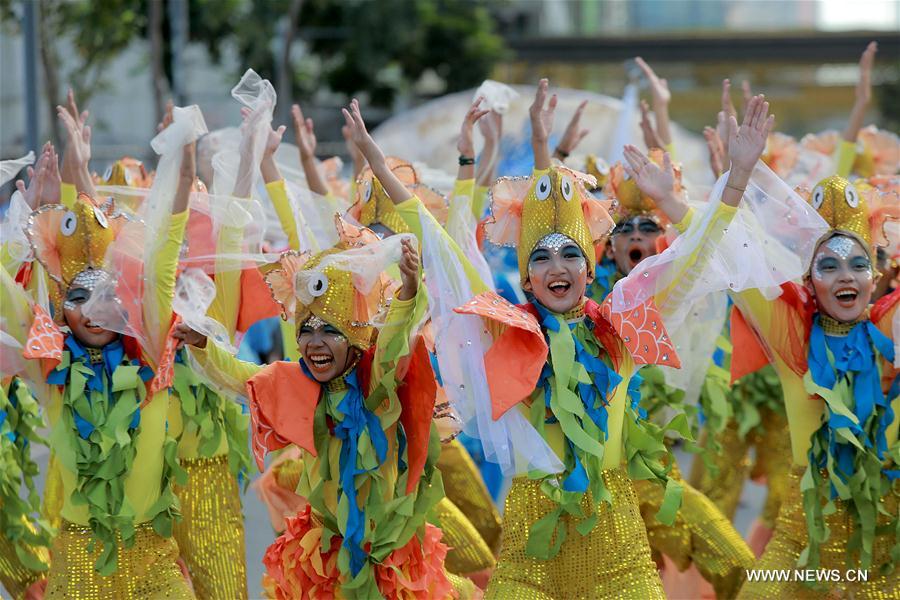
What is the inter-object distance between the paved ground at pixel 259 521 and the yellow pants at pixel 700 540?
73.9 inches

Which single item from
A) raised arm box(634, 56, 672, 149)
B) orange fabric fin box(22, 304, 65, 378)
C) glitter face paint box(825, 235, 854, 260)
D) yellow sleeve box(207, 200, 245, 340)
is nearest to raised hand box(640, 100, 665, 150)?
raised arm box(634, 56, 672, 149)

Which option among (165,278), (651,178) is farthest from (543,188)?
(165,278)

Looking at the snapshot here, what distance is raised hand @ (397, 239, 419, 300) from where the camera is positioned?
151 inches

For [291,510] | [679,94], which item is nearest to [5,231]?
[291,510]

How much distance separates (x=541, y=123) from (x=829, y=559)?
69.7 inches

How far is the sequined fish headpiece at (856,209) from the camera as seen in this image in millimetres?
4590

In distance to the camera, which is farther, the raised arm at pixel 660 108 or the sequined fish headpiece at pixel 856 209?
the raised arm at pixel 660 108

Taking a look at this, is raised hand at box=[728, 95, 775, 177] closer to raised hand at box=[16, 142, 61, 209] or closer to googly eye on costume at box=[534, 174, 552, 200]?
googly eye on costume at box=[534, 174, 552, 200]

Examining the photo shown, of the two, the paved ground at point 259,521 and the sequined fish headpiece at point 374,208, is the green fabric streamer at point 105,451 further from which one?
the paved ground at point 259,521

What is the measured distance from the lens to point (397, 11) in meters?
23.2

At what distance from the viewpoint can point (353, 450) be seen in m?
4.04

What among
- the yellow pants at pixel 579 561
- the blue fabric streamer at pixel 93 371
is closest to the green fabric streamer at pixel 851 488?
the yellow pants at pixel 579 561

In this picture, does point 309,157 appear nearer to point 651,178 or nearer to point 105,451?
point 105,451

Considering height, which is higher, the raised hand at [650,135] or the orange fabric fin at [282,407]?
the raised hand at [650,135]
